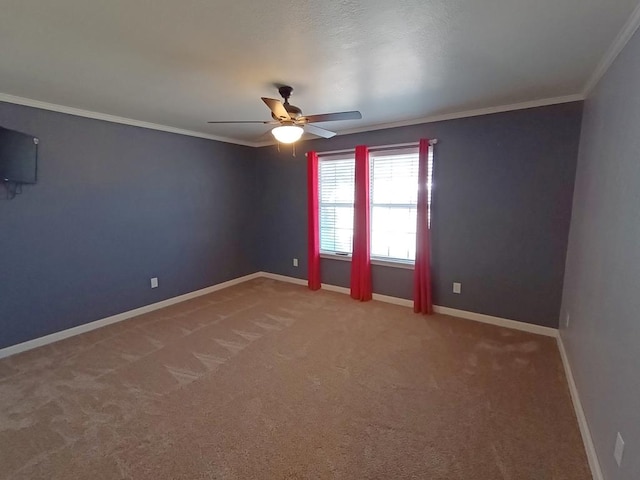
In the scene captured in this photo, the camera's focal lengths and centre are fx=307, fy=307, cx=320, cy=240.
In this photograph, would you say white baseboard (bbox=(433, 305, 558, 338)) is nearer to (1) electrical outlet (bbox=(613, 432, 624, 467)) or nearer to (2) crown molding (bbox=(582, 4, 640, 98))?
(1) electrical outlet (bbox=(613, 432, 624, 467))

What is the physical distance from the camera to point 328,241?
466 centimetres

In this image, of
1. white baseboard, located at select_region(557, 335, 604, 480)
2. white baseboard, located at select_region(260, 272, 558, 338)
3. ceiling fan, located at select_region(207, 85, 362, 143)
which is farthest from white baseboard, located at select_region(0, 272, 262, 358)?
white baseboard, located at select_region(557, 335, 604, 480)

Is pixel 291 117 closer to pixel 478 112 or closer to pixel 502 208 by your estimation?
pixel 478 112

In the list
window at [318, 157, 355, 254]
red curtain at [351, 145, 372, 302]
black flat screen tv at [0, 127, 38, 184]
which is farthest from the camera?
window at [318, 157, 355, 254]

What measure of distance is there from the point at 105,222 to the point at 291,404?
285 cm

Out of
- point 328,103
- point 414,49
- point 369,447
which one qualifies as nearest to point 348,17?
point 414,49

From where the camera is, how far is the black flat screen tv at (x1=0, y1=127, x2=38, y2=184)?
2607 mm

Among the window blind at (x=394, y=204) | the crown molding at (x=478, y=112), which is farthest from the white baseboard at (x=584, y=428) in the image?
the crown molding at (x=478, y=112)

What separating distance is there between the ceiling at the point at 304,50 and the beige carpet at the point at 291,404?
229 cm

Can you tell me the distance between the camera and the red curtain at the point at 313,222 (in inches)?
174

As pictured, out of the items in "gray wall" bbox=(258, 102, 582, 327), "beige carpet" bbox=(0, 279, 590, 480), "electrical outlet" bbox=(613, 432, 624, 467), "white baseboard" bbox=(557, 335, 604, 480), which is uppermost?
"gray wall" bbox=(258, 102, 582, 327)

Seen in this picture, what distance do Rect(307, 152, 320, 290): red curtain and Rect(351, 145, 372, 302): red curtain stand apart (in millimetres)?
622

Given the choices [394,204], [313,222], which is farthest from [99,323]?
[394,204]

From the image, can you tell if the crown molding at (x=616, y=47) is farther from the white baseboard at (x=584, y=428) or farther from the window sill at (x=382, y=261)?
the window sill at (x=382, y=261)
